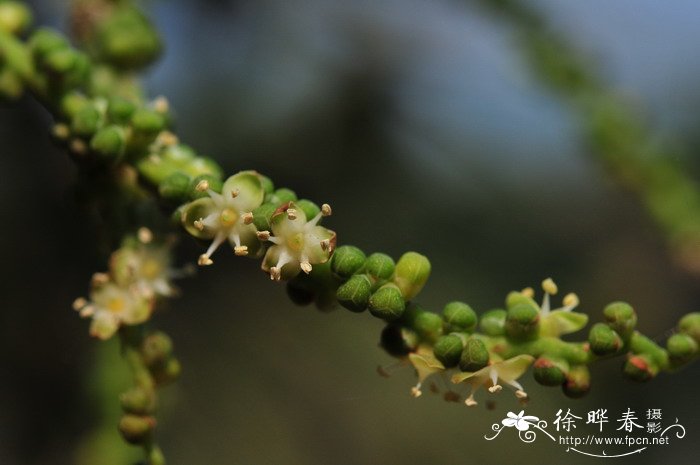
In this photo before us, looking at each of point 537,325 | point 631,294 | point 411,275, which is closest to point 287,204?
point 411,275

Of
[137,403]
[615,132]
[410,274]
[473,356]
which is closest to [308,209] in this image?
[410,274]

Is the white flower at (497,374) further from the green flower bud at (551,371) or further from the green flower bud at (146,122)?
the green flower bud at (146,122)

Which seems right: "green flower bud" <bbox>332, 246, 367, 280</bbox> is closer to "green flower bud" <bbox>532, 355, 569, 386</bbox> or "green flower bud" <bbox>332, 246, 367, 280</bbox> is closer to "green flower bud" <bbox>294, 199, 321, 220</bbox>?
"green flower bud" <bbox>294, 199, 321, 220</bbox>

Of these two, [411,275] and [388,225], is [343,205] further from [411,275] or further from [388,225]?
[411,275]

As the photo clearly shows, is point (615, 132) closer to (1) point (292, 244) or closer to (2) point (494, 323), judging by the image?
(2) point (494, 323)

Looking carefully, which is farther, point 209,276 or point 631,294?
point 631,294

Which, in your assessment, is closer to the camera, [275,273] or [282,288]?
[275,273]
